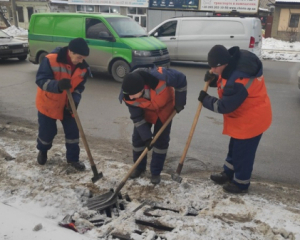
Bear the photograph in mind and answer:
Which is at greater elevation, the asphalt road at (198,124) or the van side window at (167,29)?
the van side window at (167,29)

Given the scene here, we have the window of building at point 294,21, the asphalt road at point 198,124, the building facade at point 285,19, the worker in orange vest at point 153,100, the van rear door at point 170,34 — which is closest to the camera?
the worker in orange vest at point 153,100

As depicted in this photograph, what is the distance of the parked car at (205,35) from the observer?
34.9ft

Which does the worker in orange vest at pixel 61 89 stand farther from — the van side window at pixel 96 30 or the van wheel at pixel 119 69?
the van side window at pixel 96 30

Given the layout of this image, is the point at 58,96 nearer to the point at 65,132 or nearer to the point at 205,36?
the point at 65,132

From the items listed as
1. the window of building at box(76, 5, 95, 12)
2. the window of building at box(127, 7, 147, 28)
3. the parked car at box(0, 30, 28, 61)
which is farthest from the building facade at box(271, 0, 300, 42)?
the parked car at box(0, 30, 28, 61)

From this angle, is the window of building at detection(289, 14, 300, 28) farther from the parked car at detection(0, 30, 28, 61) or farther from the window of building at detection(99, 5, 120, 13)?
the parked car at detection(0, 30, 28, 61)

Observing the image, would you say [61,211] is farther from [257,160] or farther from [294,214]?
[257,160]

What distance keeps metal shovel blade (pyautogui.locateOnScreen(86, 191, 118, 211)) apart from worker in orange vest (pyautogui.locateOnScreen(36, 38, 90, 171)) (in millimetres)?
741

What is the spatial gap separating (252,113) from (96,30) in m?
6.70

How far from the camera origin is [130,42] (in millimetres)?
8461

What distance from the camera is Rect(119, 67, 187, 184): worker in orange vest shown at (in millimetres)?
2996

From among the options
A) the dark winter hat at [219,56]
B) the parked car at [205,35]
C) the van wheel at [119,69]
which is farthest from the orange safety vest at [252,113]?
the parked car at [205,35]

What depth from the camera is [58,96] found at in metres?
3.59

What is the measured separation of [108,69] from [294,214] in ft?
22.8
